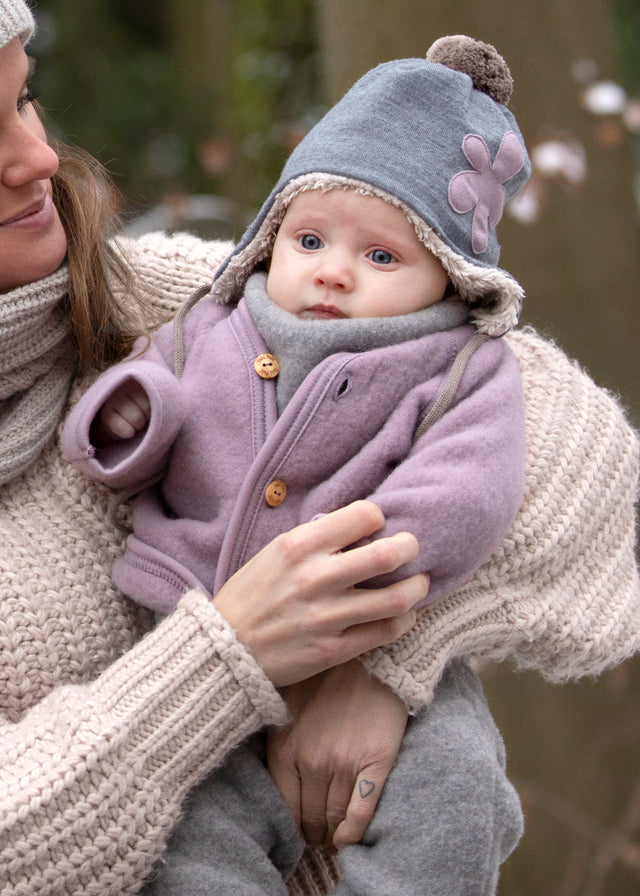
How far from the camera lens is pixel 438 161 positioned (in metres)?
1.56

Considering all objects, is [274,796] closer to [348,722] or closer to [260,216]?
[348,722]

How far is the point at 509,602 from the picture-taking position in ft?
5.22

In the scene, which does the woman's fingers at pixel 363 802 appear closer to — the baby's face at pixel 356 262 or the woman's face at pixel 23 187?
the baby's face at pixel 356 262

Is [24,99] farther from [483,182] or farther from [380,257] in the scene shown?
[483,182]

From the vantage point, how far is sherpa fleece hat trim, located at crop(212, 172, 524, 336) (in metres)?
1.55

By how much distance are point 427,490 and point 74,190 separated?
834mm

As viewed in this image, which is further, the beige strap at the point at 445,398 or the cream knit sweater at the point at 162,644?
the beige strap at the point at 445,398

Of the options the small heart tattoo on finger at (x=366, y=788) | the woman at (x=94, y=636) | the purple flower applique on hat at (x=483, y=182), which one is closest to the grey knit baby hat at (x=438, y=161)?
the purple flower applique on hat at (x=483, y=182)

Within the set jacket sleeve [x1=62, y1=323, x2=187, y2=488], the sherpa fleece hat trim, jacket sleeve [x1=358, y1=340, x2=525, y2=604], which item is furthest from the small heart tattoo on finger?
the sherpa fleece hat trim

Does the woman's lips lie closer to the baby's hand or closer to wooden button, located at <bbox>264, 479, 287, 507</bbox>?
the baby's hand

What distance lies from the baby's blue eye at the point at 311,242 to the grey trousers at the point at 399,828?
0.66 m

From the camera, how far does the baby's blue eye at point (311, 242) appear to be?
1.60 m

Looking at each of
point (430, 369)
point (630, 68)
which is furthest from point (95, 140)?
point (430, 369)

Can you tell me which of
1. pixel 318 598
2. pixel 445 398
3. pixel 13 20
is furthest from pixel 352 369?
pixel 13 20
